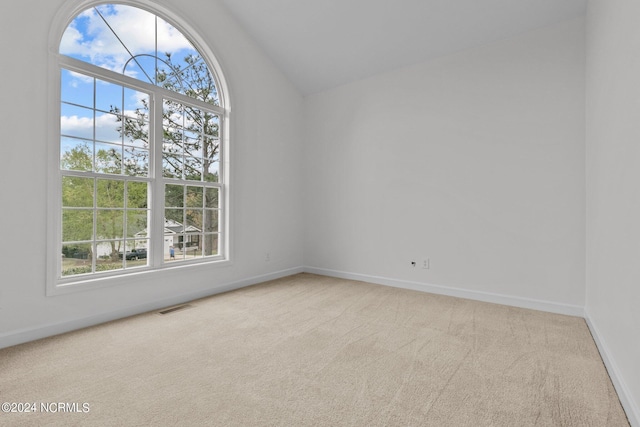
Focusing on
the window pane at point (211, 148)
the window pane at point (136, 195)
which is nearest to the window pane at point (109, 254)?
the window pane at point (136, 195)

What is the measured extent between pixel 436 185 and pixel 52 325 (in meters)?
3.90

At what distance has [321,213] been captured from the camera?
193 inches

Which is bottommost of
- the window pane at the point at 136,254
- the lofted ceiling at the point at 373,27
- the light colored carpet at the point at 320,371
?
the light colored carpet at the point at 320,371

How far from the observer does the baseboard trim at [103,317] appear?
237cm

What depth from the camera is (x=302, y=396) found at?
1.73 m

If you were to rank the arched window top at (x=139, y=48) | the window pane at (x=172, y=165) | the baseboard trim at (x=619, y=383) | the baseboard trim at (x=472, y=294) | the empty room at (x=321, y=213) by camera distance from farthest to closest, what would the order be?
the window pane at (x=172, y=165) < the baseboard trim at (x=472, y=294) < the arched window top at (x=139, y=48) < the empty room at (x=321, y=213) < the baseboard trim at (x=619, y=383)

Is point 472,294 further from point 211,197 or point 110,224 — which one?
point 110,224

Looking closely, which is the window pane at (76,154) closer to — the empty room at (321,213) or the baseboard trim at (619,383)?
the empty room at (321,213)

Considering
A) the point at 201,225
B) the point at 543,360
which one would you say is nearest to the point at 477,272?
the point at 543,360

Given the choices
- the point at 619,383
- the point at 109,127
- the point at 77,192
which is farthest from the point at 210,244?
the point at 619,383

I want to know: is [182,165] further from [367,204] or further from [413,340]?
[413,340]

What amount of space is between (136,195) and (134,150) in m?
0.44

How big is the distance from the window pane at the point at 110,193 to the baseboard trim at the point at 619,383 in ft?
12.6

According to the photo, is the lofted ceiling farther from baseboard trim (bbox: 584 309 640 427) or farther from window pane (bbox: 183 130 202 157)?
baseboard trim (bbox: 584 309 640 427)
